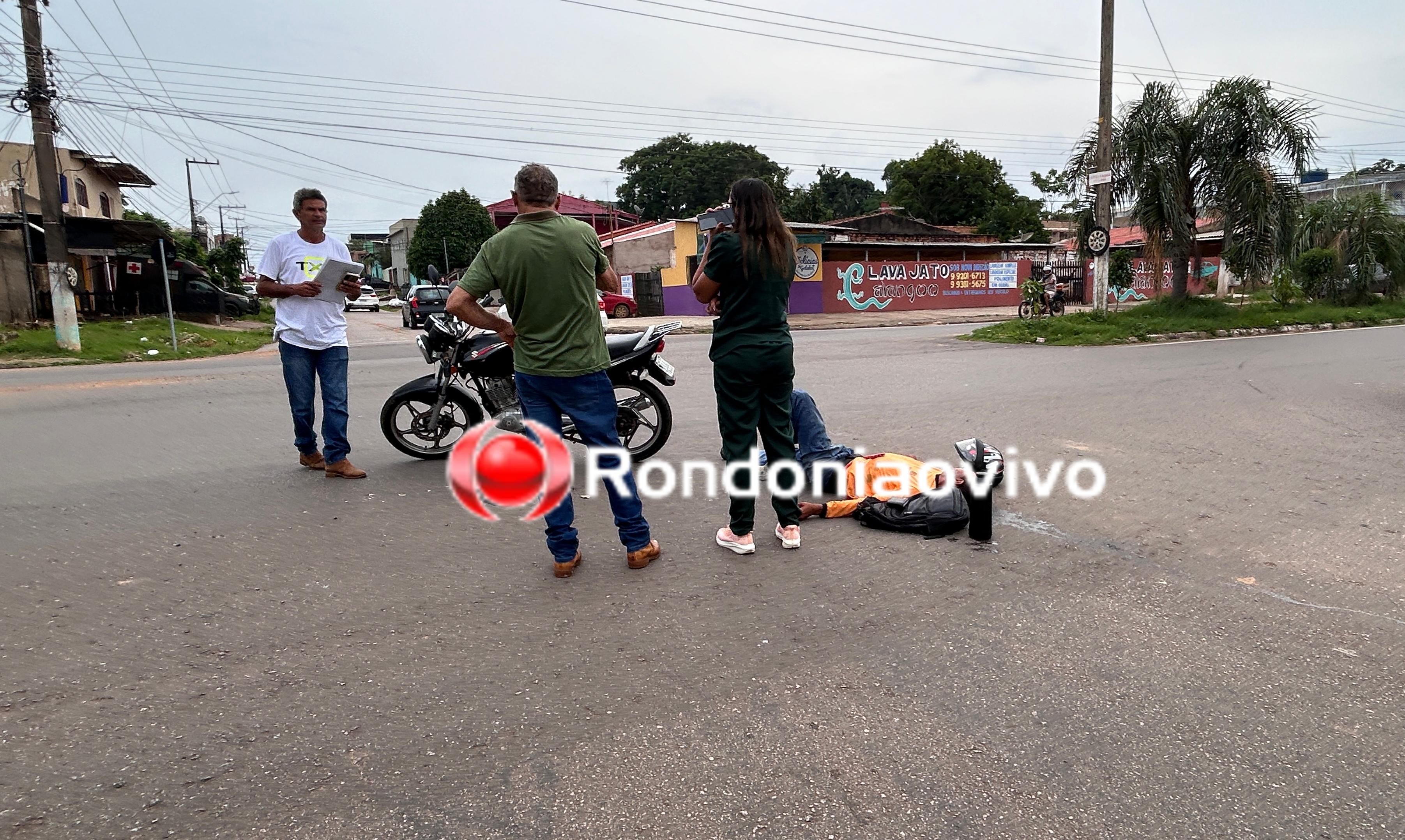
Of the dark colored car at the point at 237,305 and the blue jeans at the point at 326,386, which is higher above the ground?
the dark colored car at the point at 237,305

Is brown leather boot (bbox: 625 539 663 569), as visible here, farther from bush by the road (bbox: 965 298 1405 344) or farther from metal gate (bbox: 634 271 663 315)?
metal gate (bbox: 634 271 663 315)

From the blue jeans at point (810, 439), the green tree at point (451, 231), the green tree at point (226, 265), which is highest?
the green tree at point (451, 231)

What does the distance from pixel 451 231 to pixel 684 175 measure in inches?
753

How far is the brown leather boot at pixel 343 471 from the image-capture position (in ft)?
18.0

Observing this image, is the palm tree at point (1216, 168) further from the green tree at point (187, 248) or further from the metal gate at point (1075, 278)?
the green tree at point (187, 248)

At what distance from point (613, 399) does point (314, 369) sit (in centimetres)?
271

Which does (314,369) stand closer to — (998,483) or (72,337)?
(998,483)

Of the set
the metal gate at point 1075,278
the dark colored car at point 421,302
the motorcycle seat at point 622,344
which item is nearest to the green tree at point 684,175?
the metal gate at point 1075,278

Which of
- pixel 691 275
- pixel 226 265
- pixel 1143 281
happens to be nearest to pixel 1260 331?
pixel 691 275

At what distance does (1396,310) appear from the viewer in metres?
21.6

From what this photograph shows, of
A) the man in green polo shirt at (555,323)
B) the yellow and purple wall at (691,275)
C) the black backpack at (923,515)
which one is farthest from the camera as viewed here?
the yellow and purple wall at (691,275)

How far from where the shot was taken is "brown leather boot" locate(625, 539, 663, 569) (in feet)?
12.6

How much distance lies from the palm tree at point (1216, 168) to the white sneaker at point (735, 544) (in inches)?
662

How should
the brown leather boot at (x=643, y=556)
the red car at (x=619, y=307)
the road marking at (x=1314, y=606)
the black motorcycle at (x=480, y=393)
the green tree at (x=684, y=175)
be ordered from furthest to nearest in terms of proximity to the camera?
the green tree at (x=684, y=175) < the red car at (x=619, y=307) < the black motorcycle at (x=480, y=393) < the brown leather boot at (x=643, y=556) < the road marking at (x=1314, y=606)
